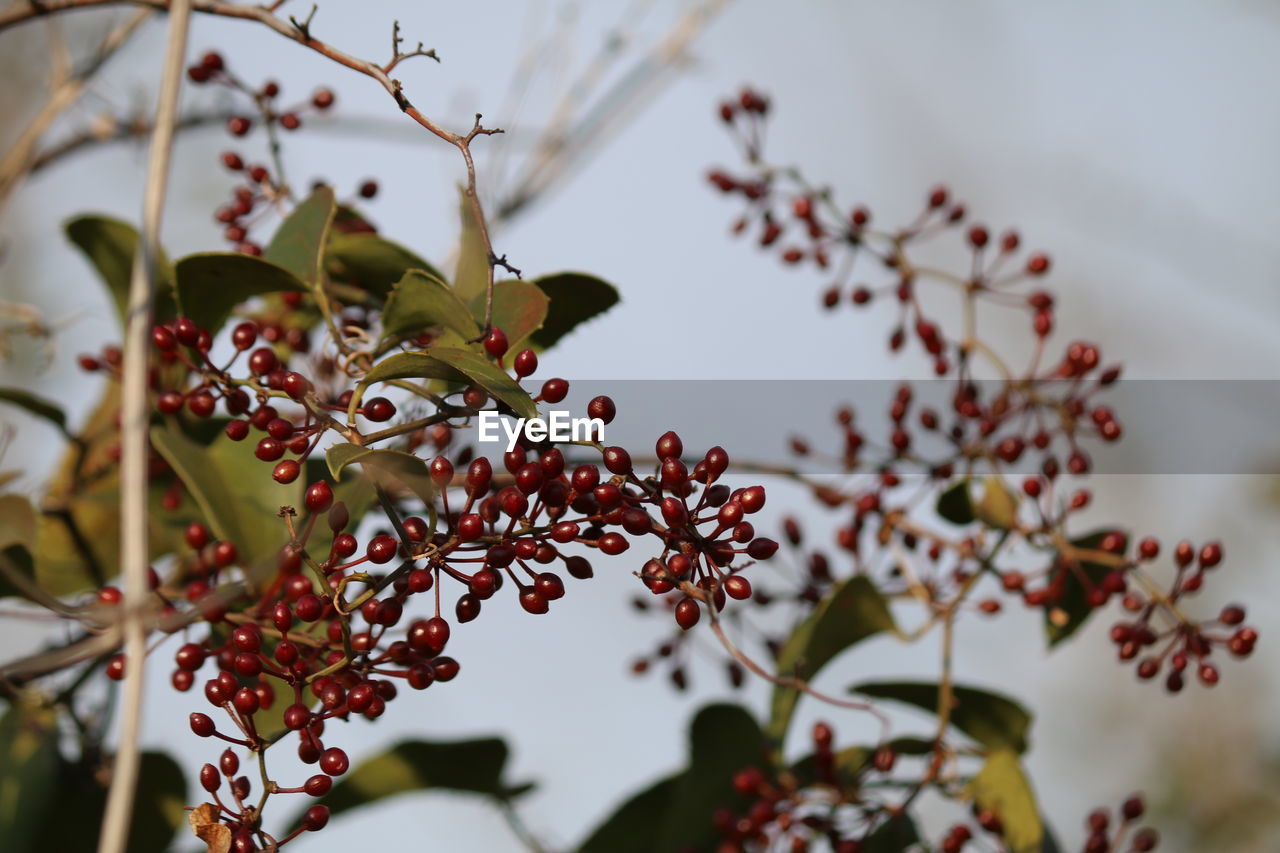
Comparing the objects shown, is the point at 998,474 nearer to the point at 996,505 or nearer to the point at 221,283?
the point at 996,505

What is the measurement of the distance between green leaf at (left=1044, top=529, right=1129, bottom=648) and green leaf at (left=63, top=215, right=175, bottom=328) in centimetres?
99

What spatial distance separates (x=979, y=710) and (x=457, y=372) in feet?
2.60

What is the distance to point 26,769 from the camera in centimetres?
126

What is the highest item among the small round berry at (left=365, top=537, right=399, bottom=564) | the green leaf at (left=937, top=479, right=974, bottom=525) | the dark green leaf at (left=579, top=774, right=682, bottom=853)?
the green leaf at (left=937, top=479, right=974, bottom=525)

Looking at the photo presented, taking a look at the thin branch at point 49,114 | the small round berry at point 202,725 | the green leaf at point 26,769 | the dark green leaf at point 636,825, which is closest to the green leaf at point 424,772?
the dark green leaf at point 636,825

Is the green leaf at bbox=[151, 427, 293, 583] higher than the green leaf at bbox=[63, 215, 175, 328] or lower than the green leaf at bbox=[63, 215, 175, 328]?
lower

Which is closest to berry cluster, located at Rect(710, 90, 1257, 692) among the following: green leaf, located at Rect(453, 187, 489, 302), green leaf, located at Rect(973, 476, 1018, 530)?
green leaf, located at Rect(973, 476, 1018, 530)

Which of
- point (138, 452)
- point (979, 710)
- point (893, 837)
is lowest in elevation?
point (893, 837)

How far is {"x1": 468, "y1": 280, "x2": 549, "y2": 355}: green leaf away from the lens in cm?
103

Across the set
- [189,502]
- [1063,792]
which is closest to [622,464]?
[189,502]

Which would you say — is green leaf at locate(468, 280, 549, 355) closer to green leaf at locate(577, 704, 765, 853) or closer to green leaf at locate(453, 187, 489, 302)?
green leaf at locate(453, 187, 489, 302)

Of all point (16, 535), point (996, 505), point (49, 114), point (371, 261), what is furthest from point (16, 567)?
point (996, 505)

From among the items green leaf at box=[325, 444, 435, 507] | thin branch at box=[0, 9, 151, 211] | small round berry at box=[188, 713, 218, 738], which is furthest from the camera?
thin branch at box=[0, 9, 151, 211]

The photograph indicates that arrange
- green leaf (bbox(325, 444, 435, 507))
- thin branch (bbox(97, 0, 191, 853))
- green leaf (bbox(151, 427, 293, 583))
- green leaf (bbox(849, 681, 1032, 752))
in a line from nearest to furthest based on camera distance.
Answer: thin branch (bbox(97, 0, 191, 853)) → green leaf (bbox(325, 444, 435, 507)) → green leaf (bbox(151, 427, 293, 583)) → green leaf (bbox(849, 681, 1032, 752))
